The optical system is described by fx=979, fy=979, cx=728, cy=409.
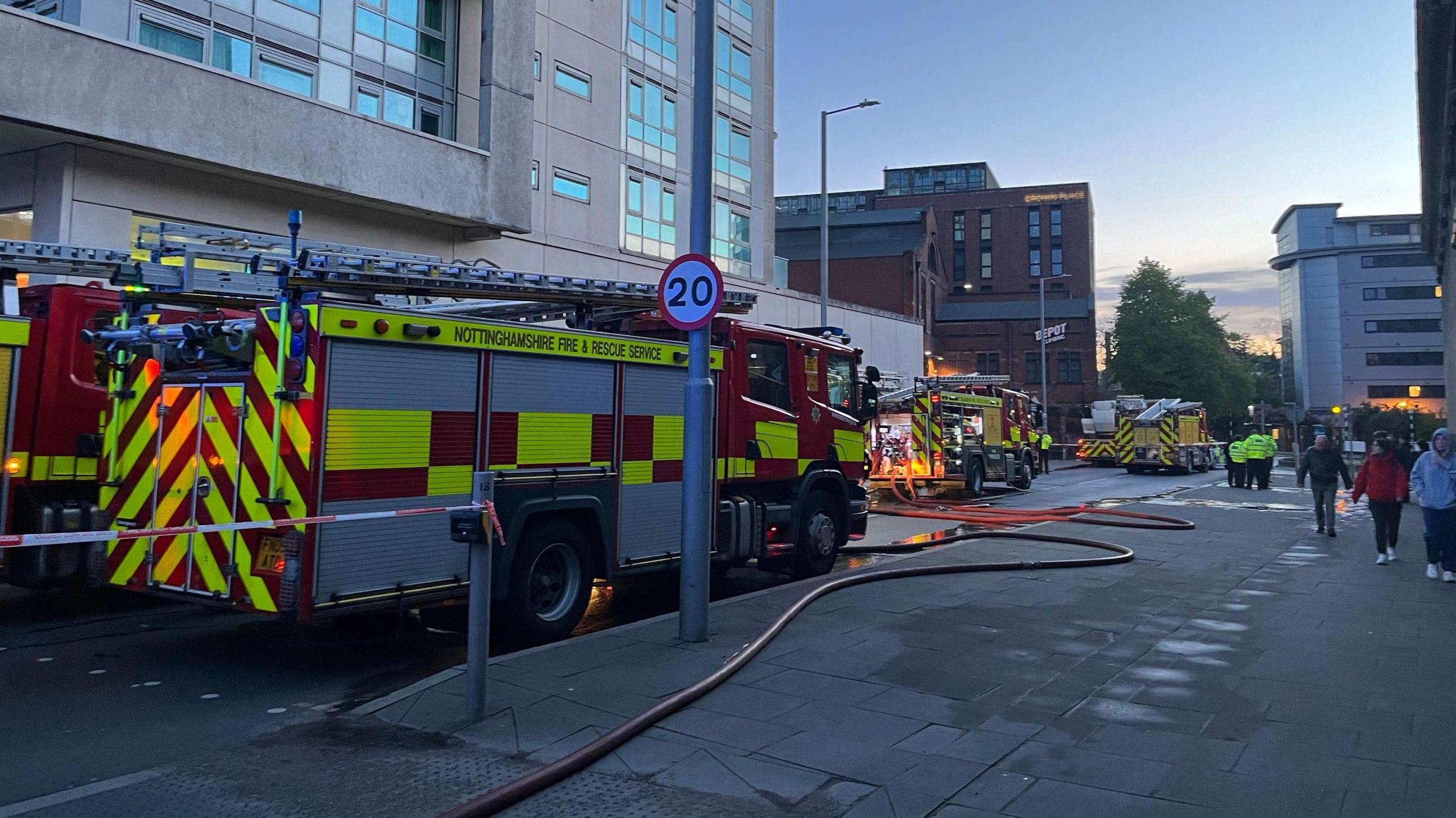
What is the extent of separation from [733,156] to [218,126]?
713 inches

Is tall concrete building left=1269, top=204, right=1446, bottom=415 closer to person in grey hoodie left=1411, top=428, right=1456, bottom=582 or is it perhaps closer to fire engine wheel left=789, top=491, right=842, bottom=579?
person in grey hoodie left=1411, top=428, right=1456, bottom=582

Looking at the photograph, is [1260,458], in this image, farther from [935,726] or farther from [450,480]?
[450,480]

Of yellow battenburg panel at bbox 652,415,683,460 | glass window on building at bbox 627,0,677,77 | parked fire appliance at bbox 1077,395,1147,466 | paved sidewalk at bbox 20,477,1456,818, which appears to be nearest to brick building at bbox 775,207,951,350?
parked fire appliance at bbox 1077,395,1147,466

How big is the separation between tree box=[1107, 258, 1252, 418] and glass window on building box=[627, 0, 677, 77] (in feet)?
141

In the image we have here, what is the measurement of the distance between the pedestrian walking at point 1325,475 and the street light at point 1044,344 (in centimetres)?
2299

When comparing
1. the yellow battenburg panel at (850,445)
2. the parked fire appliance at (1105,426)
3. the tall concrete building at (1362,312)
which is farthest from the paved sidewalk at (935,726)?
the tall concrete building at (1362,312)

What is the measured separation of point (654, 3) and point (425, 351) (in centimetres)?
2333

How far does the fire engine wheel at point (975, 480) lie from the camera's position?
23.4 meters

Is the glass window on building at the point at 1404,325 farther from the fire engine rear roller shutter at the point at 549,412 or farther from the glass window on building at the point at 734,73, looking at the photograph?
the fire engine rear roller shutter at the point at 549,412

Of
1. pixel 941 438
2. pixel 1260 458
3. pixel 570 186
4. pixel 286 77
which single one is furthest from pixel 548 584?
pixel 1260 458

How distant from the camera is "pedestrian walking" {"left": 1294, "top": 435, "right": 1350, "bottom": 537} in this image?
45.6 ft

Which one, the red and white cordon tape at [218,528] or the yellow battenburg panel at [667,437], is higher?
the yellow battenburg panel at [667,437]

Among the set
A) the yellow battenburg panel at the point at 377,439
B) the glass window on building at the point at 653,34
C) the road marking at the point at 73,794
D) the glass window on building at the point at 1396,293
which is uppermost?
the glass window on building at the point at 1396,293

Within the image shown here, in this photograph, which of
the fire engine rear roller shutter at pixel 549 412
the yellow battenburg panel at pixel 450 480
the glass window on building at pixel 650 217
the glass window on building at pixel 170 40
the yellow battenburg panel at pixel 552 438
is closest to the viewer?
the yellow battenburg panel at pixel 450 480
